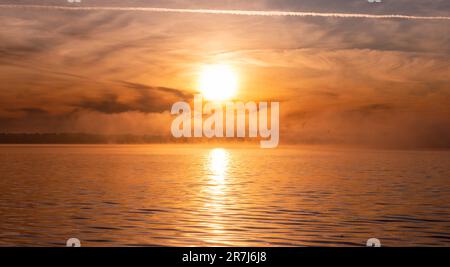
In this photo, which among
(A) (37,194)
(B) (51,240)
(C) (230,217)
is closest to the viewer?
(B) (51,240)

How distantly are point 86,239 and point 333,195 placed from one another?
34.9 metres
